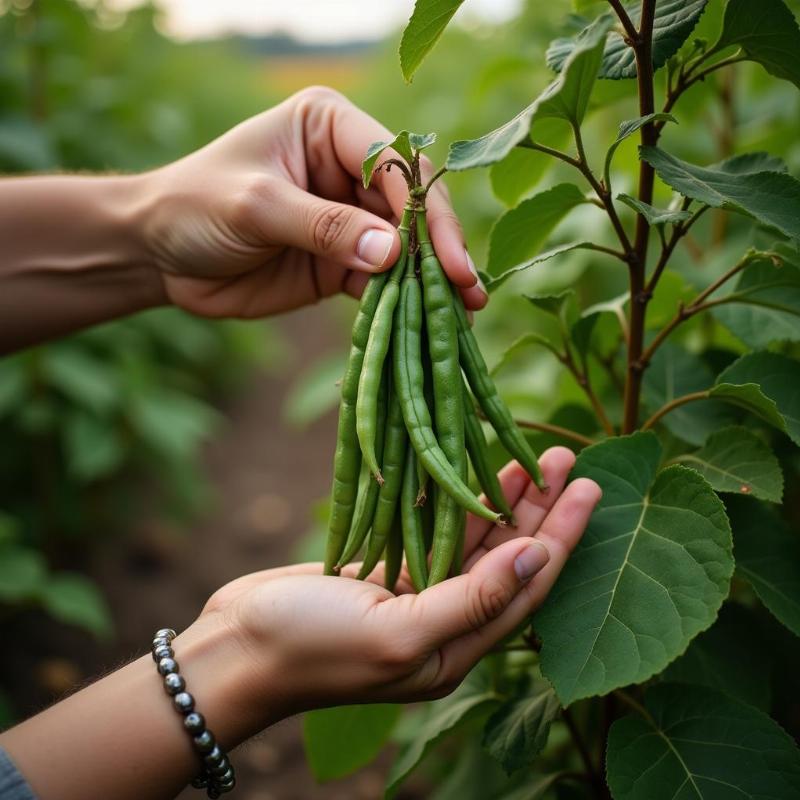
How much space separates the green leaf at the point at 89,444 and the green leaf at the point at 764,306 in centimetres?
336

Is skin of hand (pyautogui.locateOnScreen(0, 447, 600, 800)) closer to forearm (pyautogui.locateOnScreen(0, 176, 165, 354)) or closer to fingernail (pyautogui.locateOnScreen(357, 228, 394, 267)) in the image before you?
fingernail (pyautogui.locateOnScreen(357, 228, 394, 267))

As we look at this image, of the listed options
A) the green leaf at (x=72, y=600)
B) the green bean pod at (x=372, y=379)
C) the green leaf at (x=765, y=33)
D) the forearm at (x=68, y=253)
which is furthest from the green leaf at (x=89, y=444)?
the green leaf at (x=765, y=33)

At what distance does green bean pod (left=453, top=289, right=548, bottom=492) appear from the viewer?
1655mm

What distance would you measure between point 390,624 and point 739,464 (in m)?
0.80

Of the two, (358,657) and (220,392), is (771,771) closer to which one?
(358,657)

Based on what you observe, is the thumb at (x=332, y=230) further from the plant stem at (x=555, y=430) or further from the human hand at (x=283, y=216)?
the plant stem at (x=555, y=430)

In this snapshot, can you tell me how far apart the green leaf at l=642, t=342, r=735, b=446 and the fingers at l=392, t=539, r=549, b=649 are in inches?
24.3

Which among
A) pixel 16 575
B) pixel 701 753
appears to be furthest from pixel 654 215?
pixel 16 575

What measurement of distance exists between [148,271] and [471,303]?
1.30m

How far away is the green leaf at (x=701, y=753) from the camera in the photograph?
4.80 feet

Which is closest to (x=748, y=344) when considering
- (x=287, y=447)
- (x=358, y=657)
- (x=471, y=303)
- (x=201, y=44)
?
(x=471, y=303)

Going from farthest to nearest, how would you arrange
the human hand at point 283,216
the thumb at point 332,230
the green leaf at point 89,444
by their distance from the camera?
the green leaf at point 89,444
the human hand at point 283,216
the thumb at point 332,230

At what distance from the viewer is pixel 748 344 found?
188 cm

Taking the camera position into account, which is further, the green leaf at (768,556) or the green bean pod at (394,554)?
the green bean pod at (394,554)
